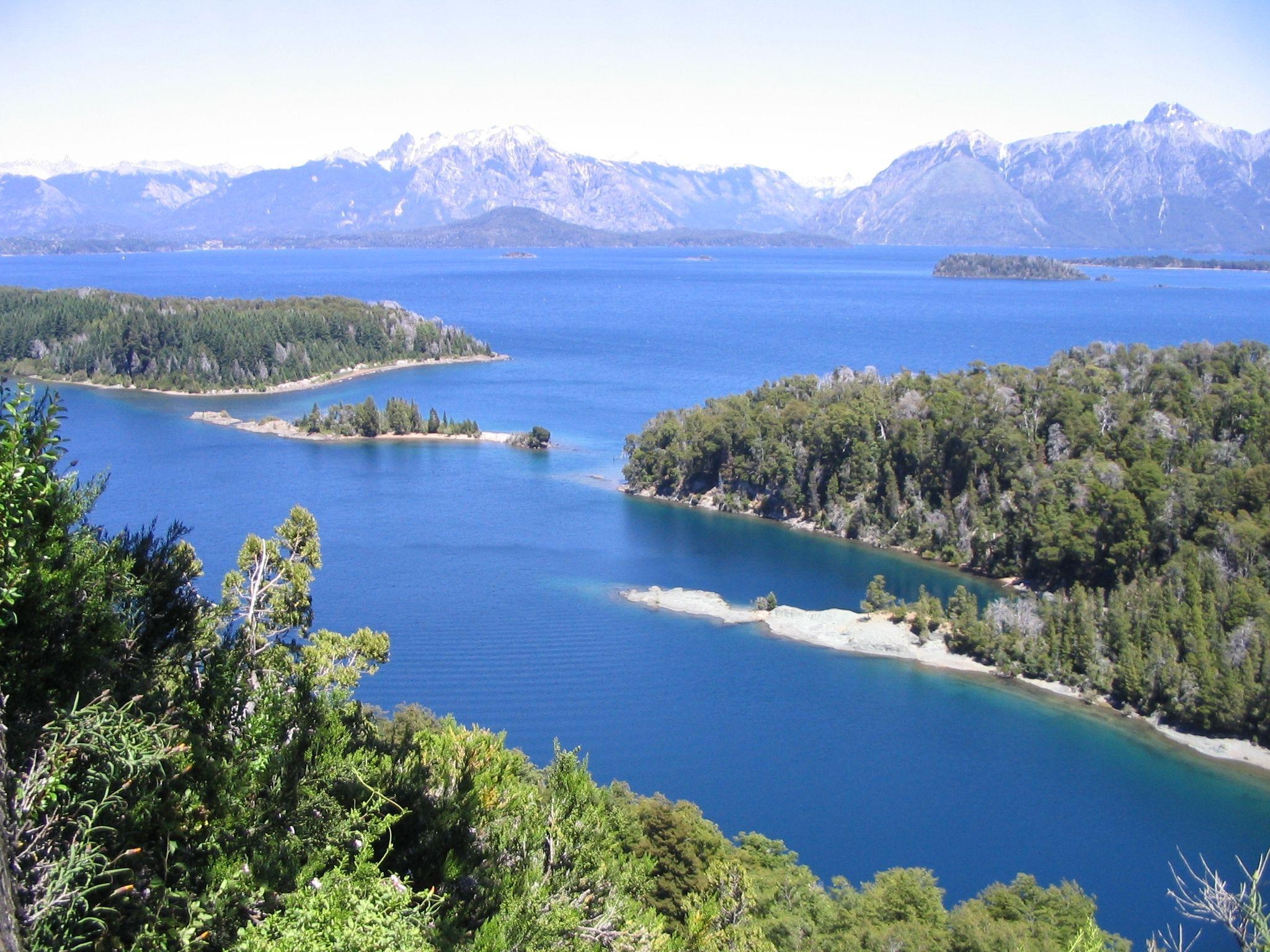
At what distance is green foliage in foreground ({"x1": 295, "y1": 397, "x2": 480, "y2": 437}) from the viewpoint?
58.9 metres

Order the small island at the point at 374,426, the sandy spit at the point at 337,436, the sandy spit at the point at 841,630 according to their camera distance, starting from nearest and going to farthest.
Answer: the sandy spit at the point at 841,630 < the sandy spit at the point at 337,436 < the small island at the point at 374,426

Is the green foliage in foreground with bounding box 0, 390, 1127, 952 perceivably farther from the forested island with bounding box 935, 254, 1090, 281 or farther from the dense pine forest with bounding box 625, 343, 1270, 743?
the forested island with bounding box 935, 254, 1090, 281

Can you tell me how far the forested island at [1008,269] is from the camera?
169m

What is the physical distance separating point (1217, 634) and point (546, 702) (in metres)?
18.1

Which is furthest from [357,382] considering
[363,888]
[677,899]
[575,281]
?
[575,281]

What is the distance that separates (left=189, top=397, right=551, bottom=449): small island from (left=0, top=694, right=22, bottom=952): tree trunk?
170ft

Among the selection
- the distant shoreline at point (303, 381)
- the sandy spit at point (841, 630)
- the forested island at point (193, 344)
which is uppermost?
the forested island at point (193, 344)

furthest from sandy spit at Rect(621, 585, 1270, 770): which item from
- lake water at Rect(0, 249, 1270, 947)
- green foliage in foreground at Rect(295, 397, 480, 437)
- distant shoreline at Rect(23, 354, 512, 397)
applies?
distant shoreline at Rect(23, 354, 512, 397)

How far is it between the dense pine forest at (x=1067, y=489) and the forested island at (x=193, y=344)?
4000cm

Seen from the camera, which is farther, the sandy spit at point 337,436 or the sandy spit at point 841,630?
the sandy spit at point 337,436

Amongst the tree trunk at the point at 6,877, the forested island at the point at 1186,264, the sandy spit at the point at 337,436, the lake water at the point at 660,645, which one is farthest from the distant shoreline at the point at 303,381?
the forested island at the point at 1186,264

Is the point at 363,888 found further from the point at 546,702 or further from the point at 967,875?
the point at 546,702

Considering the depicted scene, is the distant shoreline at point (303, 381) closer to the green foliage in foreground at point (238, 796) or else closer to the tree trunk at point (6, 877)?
the green foliage in foreground at point (238, 796)

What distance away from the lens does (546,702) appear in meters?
25.6
